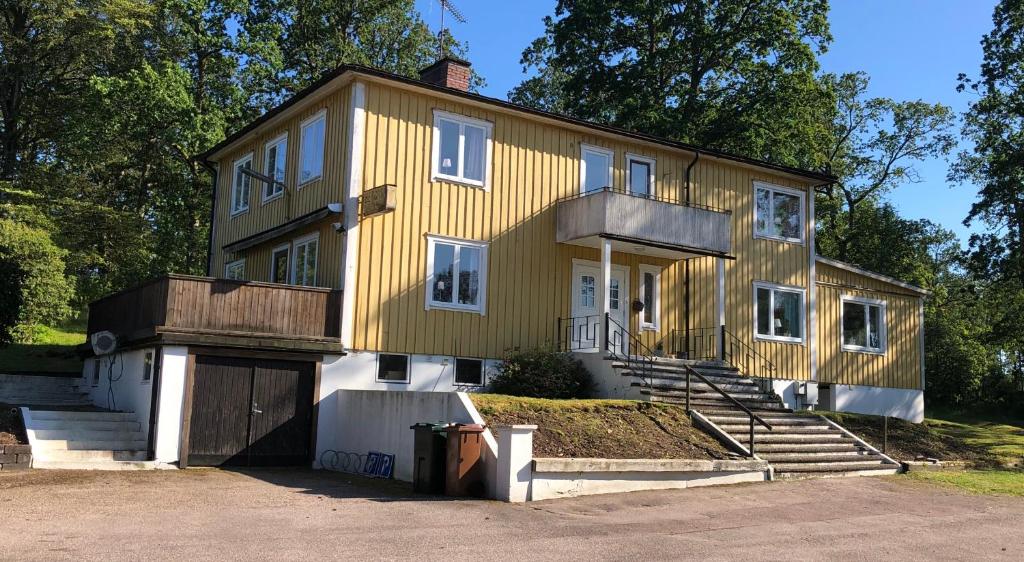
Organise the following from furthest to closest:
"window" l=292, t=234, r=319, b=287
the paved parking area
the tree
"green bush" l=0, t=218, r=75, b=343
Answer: the tree, "green bush" l=0, t=218, r=75, b=343, "window" l=292, t=234, r=319, b=287, the paved parking area

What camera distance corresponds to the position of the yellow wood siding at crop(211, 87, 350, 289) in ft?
61.8

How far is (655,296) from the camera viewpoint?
22.4 meters

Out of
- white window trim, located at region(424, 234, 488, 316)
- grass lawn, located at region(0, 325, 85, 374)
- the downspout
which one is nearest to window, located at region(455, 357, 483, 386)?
white window trim, located at region(424, 234, 488, 316)

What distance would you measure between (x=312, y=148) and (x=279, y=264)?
119 inches

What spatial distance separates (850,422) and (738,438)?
14.9 feet

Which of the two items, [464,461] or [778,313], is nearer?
[464,461]

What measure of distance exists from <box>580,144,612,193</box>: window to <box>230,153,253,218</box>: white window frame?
27.9ft

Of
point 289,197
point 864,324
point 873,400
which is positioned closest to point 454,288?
point 289,197

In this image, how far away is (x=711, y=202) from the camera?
23.5 metres

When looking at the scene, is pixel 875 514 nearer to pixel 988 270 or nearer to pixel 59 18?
pixel 988 270

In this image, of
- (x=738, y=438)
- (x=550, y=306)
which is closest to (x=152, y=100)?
(x=550, y=306)

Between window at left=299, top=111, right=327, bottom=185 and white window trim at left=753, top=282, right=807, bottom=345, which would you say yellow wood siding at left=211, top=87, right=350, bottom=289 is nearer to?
window at left=299, top=111, right=327, bottom=185

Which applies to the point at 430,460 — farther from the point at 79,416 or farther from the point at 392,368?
the point at 79,416

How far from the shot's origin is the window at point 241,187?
23312mm
